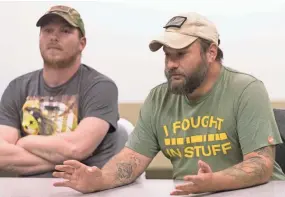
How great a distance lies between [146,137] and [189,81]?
27 centimetres

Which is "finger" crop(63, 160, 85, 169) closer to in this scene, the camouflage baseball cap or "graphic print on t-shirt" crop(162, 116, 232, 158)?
"graphic print on t-shirt" crop(162, 116, 232, 158)

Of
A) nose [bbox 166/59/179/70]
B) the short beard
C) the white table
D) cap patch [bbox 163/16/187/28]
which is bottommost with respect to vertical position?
the white table

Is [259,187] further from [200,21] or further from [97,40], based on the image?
[97,40]

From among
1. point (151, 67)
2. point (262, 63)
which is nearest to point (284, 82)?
point (262, 63)

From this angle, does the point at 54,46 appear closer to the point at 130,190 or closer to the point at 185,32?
the point at 185,32

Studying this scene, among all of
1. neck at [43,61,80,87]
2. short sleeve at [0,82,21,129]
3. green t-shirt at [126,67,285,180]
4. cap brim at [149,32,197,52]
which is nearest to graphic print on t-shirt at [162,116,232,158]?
green t-shirt at [126,67,285,180]

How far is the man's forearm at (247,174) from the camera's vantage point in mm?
1370

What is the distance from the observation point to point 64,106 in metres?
2.17

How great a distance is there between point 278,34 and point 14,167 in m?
1.54

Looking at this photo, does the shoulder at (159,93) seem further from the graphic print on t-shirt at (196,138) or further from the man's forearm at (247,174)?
the man's forearm at (247,174)

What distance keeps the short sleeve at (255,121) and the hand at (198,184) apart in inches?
10.6

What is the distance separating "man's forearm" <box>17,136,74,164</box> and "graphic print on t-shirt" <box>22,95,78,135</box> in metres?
0.12

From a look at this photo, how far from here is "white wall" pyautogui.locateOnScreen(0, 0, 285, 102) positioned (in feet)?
8.81

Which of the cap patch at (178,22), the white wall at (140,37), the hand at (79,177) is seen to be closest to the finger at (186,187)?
the hand at (79,177)
